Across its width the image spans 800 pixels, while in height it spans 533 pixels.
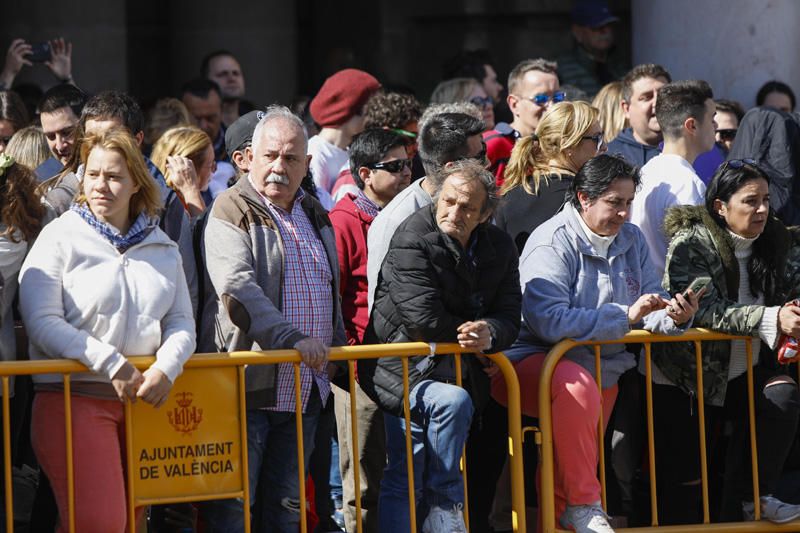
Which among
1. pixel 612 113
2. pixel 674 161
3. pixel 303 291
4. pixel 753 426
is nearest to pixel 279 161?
pixel 303 291

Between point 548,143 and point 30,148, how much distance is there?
273cm

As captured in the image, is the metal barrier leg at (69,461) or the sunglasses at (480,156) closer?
the metal barrier leg at (69,461)

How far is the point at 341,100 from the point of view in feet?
28.2

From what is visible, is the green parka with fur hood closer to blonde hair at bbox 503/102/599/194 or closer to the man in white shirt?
the man in white shirt

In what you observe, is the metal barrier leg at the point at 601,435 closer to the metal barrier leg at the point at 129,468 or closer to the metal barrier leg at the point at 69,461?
the metal barrier leg at the point at 129,468

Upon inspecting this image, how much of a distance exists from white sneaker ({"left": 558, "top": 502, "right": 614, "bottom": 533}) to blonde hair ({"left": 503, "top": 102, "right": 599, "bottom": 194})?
5.49 feet

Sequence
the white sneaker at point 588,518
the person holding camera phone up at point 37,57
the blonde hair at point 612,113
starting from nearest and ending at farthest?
1. the white sneaker at point 588,518
2. the blonde hair at point 612,113
3. the person holding camera phone up at point 37,57

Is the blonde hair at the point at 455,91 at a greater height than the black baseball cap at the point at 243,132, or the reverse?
the blonde hair at the point at 455,91

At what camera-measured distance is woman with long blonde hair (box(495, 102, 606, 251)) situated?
23.2 ft

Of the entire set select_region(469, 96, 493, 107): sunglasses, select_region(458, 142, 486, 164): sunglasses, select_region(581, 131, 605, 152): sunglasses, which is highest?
select_region(469, 96, 493, 107): sunglasses

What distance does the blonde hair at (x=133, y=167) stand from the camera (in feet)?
19.1

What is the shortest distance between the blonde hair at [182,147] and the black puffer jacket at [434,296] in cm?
159

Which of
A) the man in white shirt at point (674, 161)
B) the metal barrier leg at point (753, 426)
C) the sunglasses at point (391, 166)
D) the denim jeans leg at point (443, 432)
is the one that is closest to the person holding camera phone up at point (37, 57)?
the sunglasses at point (391, 166)

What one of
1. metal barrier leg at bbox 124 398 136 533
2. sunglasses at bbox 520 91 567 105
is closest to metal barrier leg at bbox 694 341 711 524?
sunglasses at bbox 520 91 567 105
